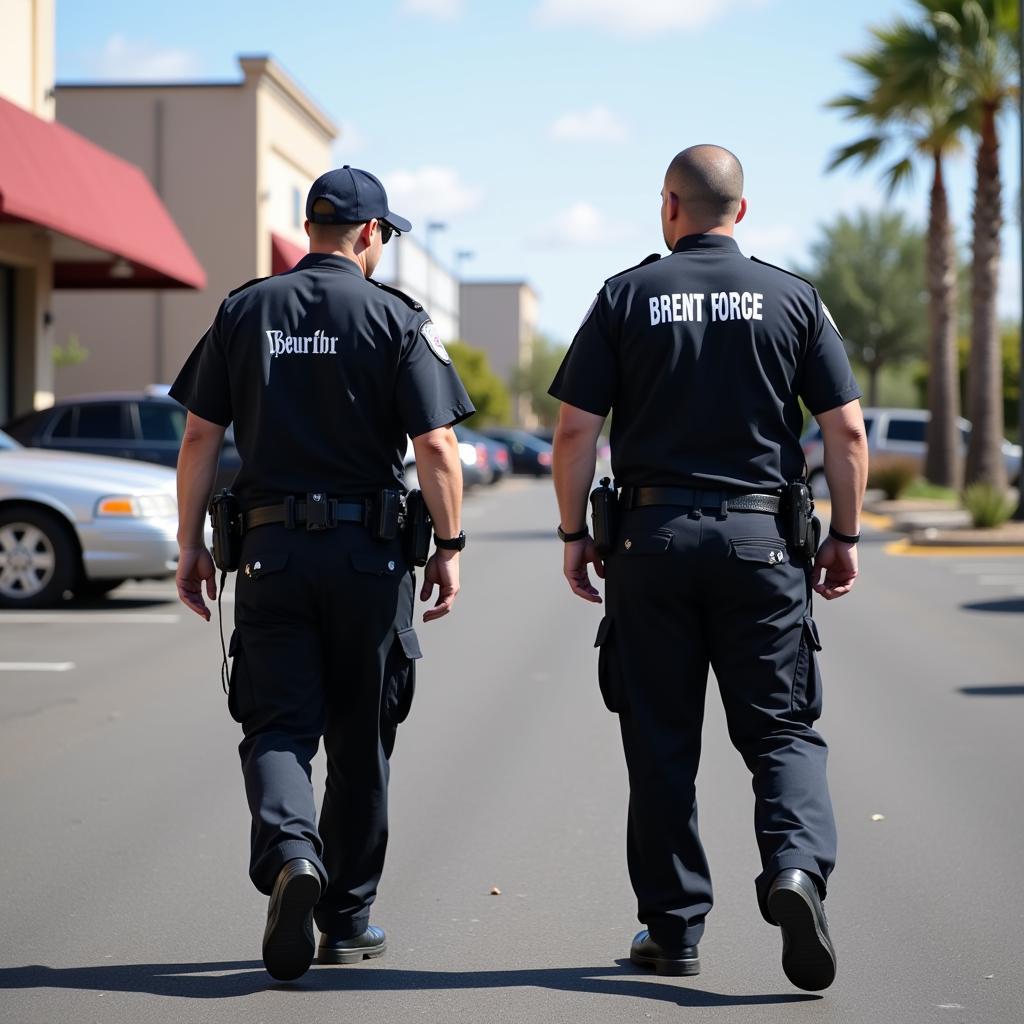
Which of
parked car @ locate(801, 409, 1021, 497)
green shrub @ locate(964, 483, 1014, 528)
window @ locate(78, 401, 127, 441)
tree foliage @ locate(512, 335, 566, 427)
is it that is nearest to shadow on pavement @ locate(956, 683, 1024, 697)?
window @ locate(78, 401, 127, 441)

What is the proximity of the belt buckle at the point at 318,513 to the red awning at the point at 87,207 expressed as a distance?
1164cm

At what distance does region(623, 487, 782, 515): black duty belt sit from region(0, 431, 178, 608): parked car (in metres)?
7.83

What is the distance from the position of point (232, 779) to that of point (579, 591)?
106 inches

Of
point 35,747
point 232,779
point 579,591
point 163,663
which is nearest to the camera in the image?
point 579,591

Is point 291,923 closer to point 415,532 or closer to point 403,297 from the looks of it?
point 415,532

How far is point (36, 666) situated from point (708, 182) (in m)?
6.45

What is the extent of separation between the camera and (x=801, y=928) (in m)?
3.83

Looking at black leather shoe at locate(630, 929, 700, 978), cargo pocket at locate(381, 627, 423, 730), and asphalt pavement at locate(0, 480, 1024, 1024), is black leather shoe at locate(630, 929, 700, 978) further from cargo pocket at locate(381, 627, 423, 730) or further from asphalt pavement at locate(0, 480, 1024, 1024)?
cargo pocket at locate(381, 627, 423, 730)

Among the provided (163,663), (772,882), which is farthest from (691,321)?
(163,663)

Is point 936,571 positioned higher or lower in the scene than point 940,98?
lower

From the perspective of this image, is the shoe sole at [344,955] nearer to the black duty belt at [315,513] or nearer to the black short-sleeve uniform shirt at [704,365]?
the black duty belt at [315,513]

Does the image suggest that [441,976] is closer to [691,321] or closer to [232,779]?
[691,321]

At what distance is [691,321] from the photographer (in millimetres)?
4133

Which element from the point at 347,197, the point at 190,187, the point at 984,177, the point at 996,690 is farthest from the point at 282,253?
the point at 347,197
